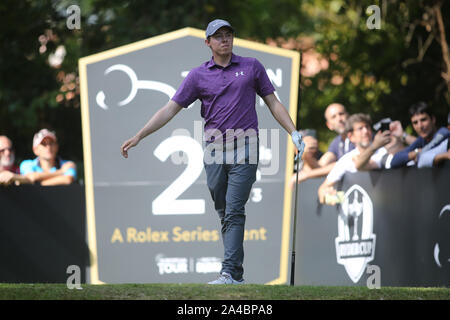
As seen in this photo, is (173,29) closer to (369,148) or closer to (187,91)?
(369,148)

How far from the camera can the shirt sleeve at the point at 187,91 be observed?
7000 mm

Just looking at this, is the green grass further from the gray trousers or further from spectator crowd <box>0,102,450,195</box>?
spectator crowd <box>0,102,450,195</box>

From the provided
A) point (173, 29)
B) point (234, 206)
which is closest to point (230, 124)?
point (234, 206)

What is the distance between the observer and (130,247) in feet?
A: 36.0

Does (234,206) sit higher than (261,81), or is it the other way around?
(261,81)

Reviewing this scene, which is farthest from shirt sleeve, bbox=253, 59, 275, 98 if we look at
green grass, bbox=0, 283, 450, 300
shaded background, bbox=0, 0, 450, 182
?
shaded background, bbox=0, 0, 450, 182

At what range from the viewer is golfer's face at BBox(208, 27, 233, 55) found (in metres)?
6.79

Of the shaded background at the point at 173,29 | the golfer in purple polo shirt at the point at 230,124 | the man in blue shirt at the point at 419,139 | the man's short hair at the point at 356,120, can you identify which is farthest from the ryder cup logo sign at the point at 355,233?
Result: the shaded background at the point at 173,29

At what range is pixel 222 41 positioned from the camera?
6.80 m

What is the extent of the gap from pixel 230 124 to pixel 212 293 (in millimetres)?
1516

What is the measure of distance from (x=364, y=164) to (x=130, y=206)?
9.93 ft

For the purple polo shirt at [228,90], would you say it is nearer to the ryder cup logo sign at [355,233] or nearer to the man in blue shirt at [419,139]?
the man in blue shirt at [419,139]
